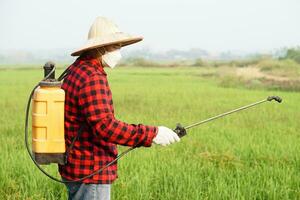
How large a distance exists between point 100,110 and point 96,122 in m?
0.06

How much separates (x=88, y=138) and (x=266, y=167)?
280 centimetres

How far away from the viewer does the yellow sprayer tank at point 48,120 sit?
2350mm

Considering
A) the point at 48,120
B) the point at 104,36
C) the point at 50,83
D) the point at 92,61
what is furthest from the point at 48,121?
the point at 104,36

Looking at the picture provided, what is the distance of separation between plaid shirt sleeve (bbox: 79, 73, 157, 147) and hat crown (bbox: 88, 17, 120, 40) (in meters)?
0.21

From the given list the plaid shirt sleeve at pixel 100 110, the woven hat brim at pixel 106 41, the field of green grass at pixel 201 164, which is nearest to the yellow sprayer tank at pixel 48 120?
the plaid shirt sleeve at pixel 100 110

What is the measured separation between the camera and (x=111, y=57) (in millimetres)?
2543

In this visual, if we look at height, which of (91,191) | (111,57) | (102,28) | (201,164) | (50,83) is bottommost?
(201,164)

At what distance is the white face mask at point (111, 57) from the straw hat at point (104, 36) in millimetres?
54

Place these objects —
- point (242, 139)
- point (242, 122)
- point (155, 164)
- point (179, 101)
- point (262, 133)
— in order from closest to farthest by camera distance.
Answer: point (155, 164) → point (242, 139) → point (262, 133) → point (242, 122) → point (179, 101)

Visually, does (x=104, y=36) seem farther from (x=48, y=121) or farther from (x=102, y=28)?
(x=48, y=121)

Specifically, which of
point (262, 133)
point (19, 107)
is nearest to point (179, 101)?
point (19, 107)

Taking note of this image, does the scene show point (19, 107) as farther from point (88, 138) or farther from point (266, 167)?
point (88, 138)

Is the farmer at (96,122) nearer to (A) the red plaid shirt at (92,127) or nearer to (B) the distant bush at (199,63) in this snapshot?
(A) the red plaid shirt at (92,127)

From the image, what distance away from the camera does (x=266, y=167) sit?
4.92 meters
